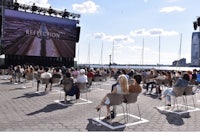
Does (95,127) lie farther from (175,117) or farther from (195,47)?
(195,47)

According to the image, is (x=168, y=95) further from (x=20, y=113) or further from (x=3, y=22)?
(x=3, y=22)

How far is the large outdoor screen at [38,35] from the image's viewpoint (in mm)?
36438

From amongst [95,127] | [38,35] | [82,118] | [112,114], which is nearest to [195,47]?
[38,35]

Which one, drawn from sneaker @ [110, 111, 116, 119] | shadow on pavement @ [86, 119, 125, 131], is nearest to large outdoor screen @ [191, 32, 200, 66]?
sneaker @ [110, 111, 116, 119]

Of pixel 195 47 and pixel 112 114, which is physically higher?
pixel 195 47

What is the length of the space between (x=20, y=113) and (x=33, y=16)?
32.3m

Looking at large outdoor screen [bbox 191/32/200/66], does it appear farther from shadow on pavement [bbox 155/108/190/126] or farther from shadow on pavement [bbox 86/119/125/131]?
shadow on pavement [bbox 86/119/125/131]

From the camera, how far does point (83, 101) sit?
1120 cm

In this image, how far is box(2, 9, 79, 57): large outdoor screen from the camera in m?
36.4

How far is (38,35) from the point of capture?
3912 cm

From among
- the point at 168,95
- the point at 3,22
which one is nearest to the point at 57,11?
the point at 3,22

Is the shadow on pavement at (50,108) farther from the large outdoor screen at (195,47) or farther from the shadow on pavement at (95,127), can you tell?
the large outdoor screen at (195,47)

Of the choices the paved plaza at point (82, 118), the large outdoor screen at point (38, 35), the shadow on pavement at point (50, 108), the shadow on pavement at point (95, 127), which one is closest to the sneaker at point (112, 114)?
the paved plaza at point (82, 118)

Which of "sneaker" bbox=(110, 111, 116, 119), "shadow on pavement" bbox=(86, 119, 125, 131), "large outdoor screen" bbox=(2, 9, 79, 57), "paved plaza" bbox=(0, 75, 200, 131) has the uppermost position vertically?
"large outdoor screen" bbox=(2, 9, 79, 57)
